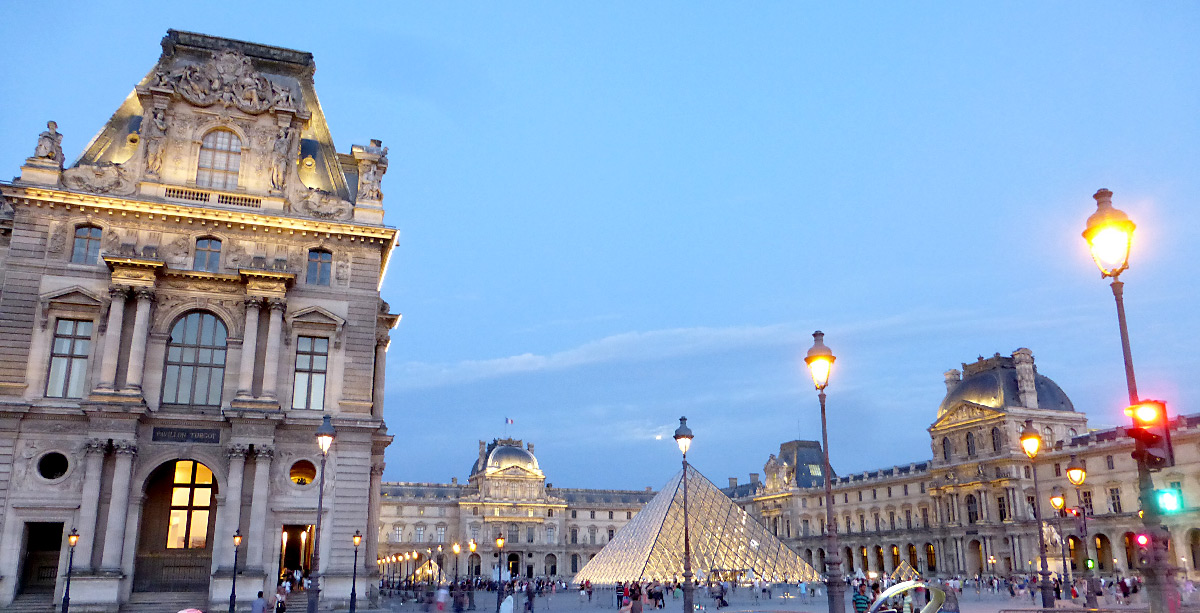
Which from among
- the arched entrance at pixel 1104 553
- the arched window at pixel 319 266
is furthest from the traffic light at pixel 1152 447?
the arched entrance at pixel 1104 553

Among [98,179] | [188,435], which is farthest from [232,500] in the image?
[98,179]

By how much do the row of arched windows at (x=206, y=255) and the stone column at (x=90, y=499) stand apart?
18.1ft

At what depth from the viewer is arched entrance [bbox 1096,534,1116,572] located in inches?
2216

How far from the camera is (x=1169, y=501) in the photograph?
306 inches

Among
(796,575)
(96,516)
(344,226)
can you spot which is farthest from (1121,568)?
(96,516)

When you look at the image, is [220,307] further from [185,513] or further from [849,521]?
[849,521]

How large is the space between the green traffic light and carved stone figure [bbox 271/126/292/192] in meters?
24.0

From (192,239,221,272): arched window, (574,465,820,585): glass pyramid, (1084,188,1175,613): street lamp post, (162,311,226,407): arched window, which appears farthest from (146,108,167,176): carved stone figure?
(574,465,820,585): glass pyramid

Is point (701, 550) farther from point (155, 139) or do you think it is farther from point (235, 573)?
point (155, 139)

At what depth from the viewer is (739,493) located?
4087 inches

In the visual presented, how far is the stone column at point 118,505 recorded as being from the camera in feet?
71.7

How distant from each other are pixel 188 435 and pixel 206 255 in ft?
17.3

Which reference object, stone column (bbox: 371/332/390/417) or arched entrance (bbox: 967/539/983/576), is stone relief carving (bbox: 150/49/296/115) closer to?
stone column (bbox: 371/332/390/417)

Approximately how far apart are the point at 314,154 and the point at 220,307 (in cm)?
622
